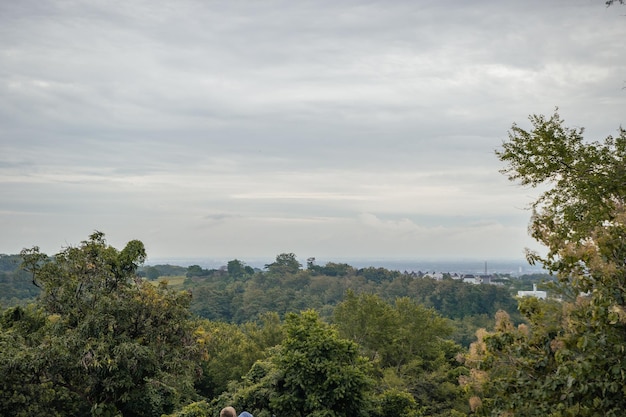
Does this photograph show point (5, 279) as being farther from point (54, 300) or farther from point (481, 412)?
point (481, 412)

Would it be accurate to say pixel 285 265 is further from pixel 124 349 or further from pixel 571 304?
pixel 571 304

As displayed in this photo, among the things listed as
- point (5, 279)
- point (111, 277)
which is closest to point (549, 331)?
point (111, 277)

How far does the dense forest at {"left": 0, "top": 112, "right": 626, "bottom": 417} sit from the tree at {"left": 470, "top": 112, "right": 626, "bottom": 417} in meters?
0.02

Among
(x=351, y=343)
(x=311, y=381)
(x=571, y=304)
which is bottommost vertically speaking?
(x=311, y=381)

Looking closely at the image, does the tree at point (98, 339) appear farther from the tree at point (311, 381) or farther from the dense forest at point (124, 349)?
the tree at point (311, 381)

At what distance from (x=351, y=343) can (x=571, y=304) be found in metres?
10.2

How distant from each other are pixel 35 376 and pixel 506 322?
12.1 metres

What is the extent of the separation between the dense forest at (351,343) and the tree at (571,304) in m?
0.02

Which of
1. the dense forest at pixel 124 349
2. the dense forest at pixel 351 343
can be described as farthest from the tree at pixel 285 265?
the dense forest at pixel 124 349

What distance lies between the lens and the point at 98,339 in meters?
14.1

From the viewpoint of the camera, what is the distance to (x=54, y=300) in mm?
15188

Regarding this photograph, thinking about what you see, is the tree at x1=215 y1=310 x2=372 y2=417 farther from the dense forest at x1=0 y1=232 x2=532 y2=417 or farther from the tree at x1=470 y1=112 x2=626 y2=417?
the tree at x1=470 y1=112 x2=626 y2=417

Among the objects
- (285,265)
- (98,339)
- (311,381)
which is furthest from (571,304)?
(285,265)

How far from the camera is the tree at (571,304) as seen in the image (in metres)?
5.73
